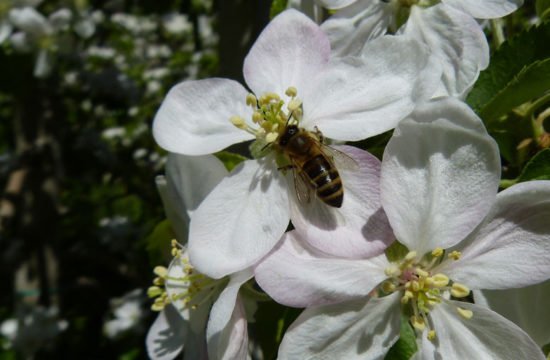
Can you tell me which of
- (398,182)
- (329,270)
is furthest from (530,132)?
(329,270)

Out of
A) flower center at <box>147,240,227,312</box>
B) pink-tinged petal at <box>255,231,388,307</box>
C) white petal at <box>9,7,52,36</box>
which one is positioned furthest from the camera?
white petal at <box>9,7,52,36</box>

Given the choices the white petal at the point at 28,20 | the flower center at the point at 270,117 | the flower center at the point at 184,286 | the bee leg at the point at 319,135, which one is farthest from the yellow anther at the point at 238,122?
the white petal at the point at 28,20

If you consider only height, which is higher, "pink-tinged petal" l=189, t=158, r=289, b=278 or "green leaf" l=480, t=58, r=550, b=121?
"green leaf" l=480, t=58, r=550, b=121

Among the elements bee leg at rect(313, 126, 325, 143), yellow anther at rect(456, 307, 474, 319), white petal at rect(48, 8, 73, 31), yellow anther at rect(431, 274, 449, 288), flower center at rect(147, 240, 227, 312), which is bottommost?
white petal at rect(48, 8, 73, 31)

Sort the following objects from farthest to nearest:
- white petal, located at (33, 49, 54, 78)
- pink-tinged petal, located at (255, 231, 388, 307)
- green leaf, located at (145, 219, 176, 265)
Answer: white petal, located at (33, 49, 54, 78) < green leaf, located at (145, 219, 176, 265) < pink-tinged petal, located at (255, 231, 388, 307)

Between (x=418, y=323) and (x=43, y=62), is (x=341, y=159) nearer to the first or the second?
(x=418, y=323)

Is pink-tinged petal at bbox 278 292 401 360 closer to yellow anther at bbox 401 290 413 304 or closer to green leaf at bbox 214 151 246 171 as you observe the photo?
yellow anther at bbox 401 290 413 304

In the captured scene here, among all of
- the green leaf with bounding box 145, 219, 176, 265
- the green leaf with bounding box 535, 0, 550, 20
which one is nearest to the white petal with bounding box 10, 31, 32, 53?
the green leaf with bounding box 145, 219, 176, 265
